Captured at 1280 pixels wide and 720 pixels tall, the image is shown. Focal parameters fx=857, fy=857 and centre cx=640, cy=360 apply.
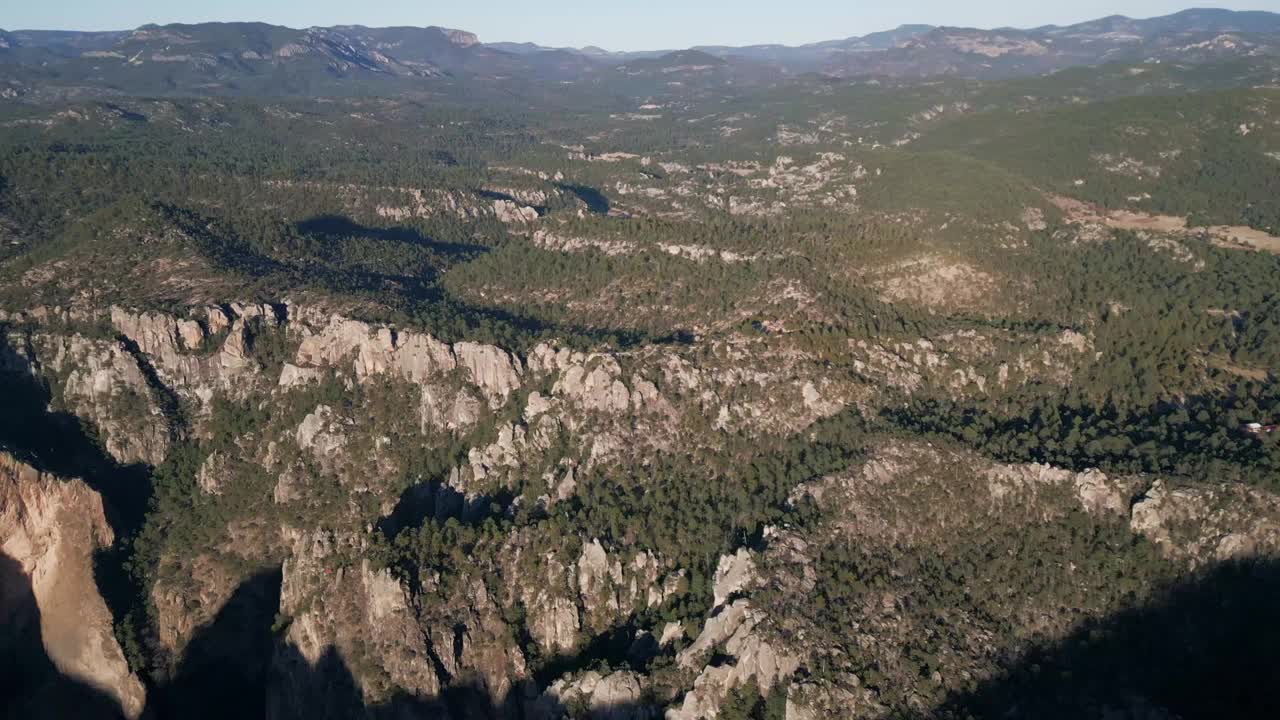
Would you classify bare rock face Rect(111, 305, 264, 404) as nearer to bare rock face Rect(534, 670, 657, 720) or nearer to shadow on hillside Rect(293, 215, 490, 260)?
shadow on hillside Rect(293, 215, 490, 260)

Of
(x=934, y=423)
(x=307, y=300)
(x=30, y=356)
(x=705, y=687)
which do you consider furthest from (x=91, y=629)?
(x=934, y=423)

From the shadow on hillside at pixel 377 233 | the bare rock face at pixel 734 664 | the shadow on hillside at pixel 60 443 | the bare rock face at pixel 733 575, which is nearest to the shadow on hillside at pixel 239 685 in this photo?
the bare rock face at pixel 734 664

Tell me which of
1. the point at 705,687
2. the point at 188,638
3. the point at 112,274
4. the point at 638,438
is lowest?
the point at 188,638

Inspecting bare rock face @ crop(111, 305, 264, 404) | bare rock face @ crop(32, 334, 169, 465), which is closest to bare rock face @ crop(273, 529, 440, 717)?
bare rock face @ crop(32, 334, 169, 465)

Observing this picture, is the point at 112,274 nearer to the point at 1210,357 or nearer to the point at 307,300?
the point at 307,300

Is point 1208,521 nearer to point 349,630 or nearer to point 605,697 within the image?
point 605,697
